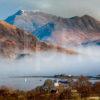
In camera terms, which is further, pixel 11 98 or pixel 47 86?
pixel 47 86

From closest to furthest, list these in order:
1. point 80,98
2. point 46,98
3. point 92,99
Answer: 1. point 92,99
2. point 80,98
3. point 46,98

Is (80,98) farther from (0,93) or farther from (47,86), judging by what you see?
(47,86)

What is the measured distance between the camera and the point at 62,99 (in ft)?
224

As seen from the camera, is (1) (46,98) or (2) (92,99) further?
(1) (46,98)

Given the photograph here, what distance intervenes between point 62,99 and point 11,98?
358 inches

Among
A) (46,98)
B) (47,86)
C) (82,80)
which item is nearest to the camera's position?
(46,98)

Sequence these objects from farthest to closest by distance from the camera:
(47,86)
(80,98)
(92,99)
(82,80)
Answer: (82,80) < (47,86) < (80,98) < (92,99)

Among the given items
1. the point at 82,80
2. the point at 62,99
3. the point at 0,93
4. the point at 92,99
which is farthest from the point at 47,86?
the point at 92,99

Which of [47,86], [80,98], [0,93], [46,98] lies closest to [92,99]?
[80,98]

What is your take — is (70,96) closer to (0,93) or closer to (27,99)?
(27,99)

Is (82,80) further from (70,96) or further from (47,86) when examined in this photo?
(70,96)

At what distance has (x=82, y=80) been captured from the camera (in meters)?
119

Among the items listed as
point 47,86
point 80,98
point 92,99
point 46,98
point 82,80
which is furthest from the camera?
point 82,80

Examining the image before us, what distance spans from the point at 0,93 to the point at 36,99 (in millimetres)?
9469
